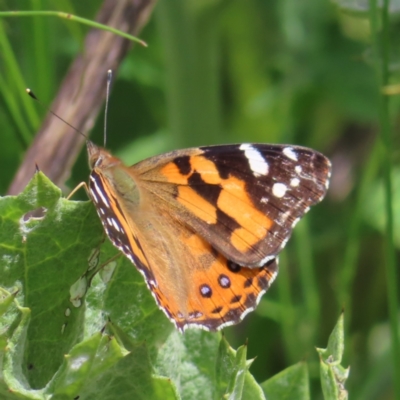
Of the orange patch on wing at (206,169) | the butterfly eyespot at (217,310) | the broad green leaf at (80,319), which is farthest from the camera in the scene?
the orange patch on wing at (206,169)

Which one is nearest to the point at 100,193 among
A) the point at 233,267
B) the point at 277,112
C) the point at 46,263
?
the point at 46,263

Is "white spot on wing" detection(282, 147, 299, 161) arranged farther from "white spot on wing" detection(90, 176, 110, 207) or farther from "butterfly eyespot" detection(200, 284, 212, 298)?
"white spot on wing" detection(90, 176, 110, 207)

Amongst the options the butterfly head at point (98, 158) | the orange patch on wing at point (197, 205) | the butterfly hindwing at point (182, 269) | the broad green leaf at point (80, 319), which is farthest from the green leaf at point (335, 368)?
the butterfly head at point (98, 158)

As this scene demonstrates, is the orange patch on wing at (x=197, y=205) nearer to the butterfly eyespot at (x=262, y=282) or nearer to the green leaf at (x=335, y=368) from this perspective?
the butterfly eyespot at (x=262, y=282)

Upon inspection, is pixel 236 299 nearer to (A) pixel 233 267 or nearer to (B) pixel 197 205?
(A) pixel 233 267

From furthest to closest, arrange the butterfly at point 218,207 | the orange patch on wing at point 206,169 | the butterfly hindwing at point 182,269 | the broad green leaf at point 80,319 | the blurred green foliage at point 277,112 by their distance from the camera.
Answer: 1. the blurred green foliage at point 277,112
2. the orange patch on wing at point 206,169
3. the butterfly at point 218,207
4. the butterfly hindwing at point 182,269
5. the broad green leaf at point 80,319

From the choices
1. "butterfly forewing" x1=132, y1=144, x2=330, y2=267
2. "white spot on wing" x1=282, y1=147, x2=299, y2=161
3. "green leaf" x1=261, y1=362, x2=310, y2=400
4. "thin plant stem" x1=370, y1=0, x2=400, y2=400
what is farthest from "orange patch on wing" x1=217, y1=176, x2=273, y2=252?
"green leaf" x1=261, y1=362, x2=310, y2=400

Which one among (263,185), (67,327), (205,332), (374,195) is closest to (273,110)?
(374,195)
